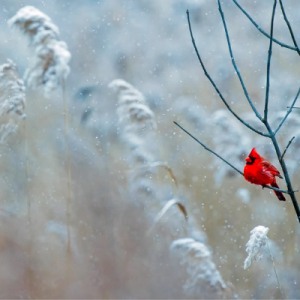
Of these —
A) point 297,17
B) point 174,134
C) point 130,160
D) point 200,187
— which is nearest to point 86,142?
point 130,160

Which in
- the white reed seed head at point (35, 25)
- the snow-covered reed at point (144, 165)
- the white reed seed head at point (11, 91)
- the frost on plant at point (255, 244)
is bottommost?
the frost on plant at point (255, 244)

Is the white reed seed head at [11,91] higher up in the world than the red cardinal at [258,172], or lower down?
higher up

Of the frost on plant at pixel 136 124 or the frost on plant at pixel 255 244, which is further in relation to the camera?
the frost on plant at pixel 136 124

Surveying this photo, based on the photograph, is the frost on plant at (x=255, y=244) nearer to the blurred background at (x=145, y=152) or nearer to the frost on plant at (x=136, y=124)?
the blurred background at (x=145, y=152)

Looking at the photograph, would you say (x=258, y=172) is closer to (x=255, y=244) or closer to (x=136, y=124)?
(x=255, y=244)

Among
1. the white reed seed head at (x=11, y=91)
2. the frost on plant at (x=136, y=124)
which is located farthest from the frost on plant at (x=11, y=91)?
the frost on plant at (x=136, y=124)

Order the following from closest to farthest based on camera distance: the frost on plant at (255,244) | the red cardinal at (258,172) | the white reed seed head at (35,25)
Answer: the red cardinal at (258,172), the frost on plant at (255,244), the white reed seed head at (35,25)

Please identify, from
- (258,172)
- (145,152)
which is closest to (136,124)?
(145,152)
